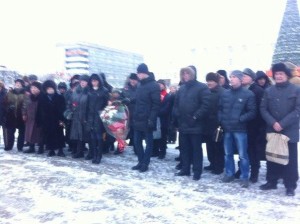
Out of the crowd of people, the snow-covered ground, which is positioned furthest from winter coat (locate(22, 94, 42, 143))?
the snow-covered ground

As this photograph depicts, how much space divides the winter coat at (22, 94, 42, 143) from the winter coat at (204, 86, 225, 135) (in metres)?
3.85

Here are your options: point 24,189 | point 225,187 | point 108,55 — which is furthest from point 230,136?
point 108,55

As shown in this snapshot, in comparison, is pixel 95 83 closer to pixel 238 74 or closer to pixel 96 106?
pixel 96 106

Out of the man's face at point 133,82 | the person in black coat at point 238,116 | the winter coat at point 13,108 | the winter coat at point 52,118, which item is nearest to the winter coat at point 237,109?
the person in black coat at point 238,116

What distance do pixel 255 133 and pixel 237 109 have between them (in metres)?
0.55

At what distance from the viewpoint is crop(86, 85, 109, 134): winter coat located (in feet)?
23.2

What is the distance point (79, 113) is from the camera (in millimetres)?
7285

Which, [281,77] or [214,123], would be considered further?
Answer: [214,123]

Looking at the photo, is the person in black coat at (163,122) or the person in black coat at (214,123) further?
the person in black coat at (163,122)

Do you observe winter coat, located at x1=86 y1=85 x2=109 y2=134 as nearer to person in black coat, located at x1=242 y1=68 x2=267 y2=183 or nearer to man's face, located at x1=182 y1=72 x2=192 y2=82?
man's face, located at x1=182 y1=72 x2=192 y2=82

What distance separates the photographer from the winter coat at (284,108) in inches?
197

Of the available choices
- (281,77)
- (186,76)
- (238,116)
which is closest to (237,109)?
(238,116)

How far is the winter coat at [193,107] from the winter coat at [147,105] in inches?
20.0

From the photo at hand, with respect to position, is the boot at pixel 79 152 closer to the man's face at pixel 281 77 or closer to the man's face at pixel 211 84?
the man's face at pixel 211 84
